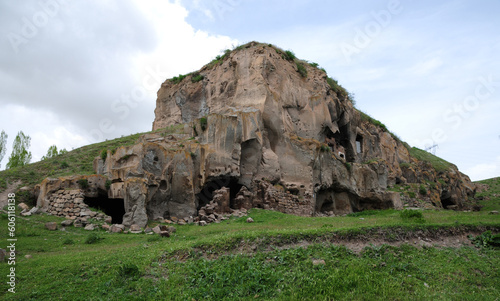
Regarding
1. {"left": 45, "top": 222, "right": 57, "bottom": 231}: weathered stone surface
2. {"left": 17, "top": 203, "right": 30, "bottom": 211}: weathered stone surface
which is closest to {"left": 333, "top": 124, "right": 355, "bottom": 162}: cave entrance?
{"left": 45, "top": 222, "right": 57, "bottom": 231}: weathered stone surface

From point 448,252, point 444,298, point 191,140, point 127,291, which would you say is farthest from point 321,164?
point 127,291

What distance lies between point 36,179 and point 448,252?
73.6 ft

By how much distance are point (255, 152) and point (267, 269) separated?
13799 millimetres

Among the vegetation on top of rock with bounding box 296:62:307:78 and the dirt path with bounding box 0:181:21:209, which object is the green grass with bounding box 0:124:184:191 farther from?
the vegetation on top of rock with bounding box 296:62:307:78

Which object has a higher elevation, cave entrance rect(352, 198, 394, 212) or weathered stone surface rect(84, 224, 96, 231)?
weathered stone surface rect(84, 224, 96, 231)

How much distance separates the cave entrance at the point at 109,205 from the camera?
18.0 meters

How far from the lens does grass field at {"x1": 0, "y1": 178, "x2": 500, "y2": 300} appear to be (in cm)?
779

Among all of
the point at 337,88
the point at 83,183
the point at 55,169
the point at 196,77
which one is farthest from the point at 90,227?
the point at 337,88

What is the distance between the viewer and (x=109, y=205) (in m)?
18.6

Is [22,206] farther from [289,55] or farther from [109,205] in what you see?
[289,55]

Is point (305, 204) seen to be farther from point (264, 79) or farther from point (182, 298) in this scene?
point (182, 298)

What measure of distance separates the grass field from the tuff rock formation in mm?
6087

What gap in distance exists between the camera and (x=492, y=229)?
46.1 feet

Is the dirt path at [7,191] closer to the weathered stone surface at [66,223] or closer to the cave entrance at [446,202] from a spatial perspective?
the weathered stone surface at [66,223]
